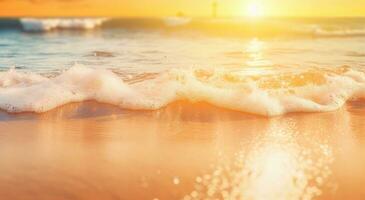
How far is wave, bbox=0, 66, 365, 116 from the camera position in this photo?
5426 millimetres

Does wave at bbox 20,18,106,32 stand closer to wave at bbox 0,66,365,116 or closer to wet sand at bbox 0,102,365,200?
wave at bbox 0,66,365,116

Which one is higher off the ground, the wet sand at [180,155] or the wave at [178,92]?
the wave at [178,92]

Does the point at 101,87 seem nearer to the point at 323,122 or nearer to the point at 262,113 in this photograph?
the point at 262,113

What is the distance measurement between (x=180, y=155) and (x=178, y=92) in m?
2.03

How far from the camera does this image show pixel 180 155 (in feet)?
12.5

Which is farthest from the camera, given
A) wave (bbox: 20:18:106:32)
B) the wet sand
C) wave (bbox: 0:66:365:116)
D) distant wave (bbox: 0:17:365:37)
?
wave (bbox: 20:18:106:32)

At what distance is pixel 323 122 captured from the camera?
194 inches

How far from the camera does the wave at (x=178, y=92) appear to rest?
5426 mm

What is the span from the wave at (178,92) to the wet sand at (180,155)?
7.8 inches

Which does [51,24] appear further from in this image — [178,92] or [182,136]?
[182,136]

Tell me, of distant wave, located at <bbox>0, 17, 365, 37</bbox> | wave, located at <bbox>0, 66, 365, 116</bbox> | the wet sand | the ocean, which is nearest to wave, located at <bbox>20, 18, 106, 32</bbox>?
distant wave, located at <bbox>0, 17, 365, 37</bbox>

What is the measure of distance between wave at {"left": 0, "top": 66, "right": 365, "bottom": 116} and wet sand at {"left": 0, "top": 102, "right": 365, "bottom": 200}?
0.20m

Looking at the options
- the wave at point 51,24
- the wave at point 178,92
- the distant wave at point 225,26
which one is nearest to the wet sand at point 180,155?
the wave at point 178,92

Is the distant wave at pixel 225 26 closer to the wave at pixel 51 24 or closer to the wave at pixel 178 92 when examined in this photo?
the wave at pixel 51 24
